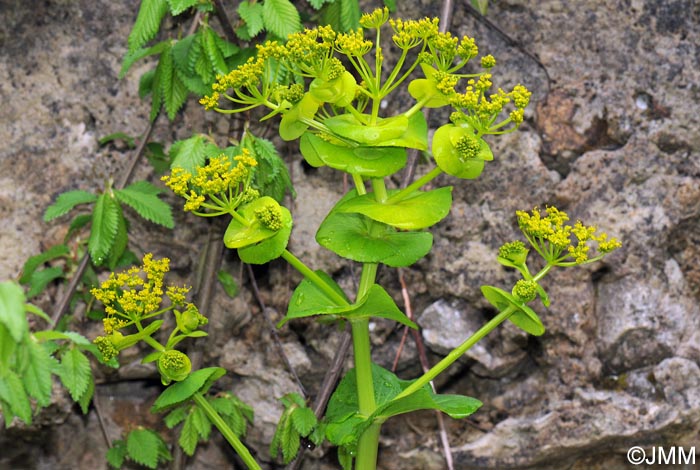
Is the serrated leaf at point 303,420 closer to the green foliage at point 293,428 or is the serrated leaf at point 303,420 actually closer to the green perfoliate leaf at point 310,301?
the green foliage at point 293,428

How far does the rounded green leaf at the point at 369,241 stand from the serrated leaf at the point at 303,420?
49cm

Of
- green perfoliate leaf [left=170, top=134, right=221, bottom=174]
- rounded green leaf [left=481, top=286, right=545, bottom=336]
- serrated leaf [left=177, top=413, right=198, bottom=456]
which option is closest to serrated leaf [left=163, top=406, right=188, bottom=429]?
serrated leaf [left=177, top=413, right=198, bottom=456]

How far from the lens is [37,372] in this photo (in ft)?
4.31

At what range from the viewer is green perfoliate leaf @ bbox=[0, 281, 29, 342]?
3.63ft

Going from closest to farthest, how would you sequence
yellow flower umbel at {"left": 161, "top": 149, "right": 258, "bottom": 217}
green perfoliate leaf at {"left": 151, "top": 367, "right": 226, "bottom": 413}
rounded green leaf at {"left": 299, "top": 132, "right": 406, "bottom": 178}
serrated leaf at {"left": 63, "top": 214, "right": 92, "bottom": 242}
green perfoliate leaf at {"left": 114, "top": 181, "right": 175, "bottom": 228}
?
yellow flower umbel at {"left": 161, "top": 149, "right": 258, "bottom": 217} → rounded green leaf at {"left": 299, "top": 132, "right": 406, "bottom": 178} → green perfoliate leaf at {"left": 151, "top": 367, "right": 226, "bottom": 413} → green perfoliate leaf at {"left": 114, "top": 181, "right": 175, "bottom": 228} → serrated leaf at {"left": 63, "top": 214, "right": 92, "bottom": 242}

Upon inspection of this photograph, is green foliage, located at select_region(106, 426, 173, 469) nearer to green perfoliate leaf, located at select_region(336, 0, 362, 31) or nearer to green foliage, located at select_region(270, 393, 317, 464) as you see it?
green foliage, located at select_region(270, 393, 317, 464)

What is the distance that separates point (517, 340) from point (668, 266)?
16.9 inches

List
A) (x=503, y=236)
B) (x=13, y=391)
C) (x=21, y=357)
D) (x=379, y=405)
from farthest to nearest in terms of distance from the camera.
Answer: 1. (x=503, y=236)
2. (x=379, y=405)
3. (x=13, y=391)
4. (x=21, y=357)

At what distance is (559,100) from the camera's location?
7.50 feet

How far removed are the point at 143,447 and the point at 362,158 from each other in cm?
101

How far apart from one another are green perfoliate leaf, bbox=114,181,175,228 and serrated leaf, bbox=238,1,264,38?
0.46 metres

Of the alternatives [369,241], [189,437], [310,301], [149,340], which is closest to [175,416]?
[189,437]

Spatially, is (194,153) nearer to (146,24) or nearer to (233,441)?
(146,24)

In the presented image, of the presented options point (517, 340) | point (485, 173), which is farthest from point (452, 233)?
point (517, 340)
